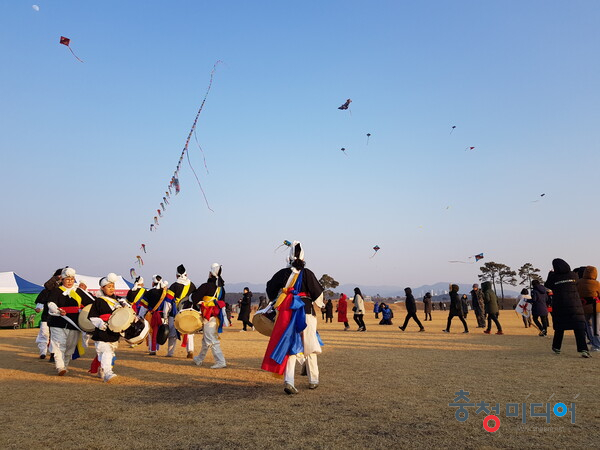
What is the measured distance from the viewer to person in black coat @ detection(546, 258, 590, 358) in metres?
9.46

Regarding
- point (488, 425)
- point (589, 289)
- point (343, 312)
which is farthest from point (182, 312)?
point (343, 312)

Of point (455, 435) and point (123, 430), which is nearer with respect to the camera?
point (455, 435)

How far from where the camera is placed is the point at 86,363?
33.7 feet

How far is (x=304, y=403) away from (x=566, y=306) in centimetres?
711

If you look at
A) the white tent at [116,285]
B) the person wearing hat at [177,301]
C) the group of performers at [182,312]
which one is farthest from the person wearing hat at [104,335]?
the white tent at [116,285]

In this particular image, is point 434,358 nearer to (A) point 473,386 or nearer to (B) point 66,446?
(A) point 473,386

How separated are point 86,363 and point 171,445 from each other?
742 centimetres

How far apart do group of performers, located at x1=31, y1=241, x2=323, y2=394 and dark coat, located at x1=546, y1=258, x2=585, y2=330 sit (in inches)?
222

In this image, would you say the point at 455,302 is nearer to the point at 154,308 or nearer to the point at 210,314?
the point at 210,314

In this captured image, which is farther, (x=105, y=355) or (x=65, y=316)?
(x=65, y=316)

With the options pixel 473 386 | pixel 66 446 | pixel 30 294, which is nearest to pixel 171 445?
pixel 66 446

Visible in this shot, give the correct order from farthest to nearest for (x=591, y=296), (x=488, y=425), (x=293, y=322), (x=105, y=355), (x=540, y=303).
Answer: (x=540, y=303) < (x=591, y=296) < (x=105, y=355) < (x=293, y=322) < (x=488, y=425)

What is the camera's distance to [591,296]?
10297 millimetres

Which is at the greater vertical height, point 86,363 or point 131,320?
point 131,320
